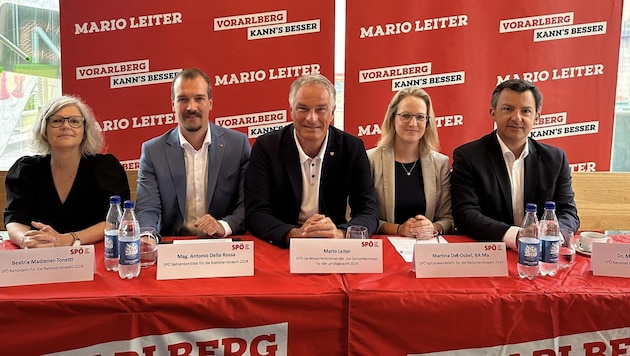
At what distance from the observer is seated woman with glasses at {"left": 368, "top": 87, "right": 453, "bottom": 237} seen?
2317mm

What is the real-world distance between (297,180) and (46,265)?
100cm

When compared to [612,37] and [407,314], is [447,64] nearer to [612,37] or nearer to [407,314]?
[612,37]

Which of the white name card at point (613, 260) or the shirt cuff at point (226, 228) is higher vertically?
the shirt cuff at point (226, 228)

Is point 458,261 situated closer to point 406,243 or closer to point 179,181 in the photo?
point 406,243

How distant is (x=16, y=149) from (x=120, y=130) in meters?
0.88

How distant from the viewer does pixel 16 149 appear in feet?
11.7

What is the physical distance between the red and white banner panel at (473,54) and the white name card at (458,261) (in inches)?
69.8

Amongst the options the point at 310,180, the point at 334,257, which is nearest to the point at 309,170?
the point at 310,180

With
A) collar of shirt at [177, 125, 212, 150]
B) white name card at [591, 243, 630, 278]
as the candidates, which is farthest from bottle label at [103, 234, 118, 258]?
white name card at [591, 243, 630, 278]

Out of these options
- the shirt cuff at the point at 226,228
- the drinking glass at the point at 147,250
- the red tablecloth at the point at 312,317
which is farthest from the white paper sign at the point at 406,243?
the drinking glass at the point at 147,250

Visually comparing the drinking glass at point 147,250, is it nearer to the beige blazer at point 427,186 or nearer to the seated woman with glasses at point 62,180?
the seated woman with glasses at point 62,180

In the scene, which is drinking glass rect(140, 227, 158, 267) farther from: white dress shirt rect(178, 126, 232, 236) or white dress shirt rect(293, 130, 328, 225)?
white dress shirt rect(293, 130, 328, 225)

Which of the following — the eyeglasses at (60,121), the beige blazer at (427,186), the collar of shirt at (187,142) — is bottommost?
the beige blazer at (427,186)

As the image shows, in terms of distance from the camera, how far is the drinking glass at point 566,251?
169 centimetres
